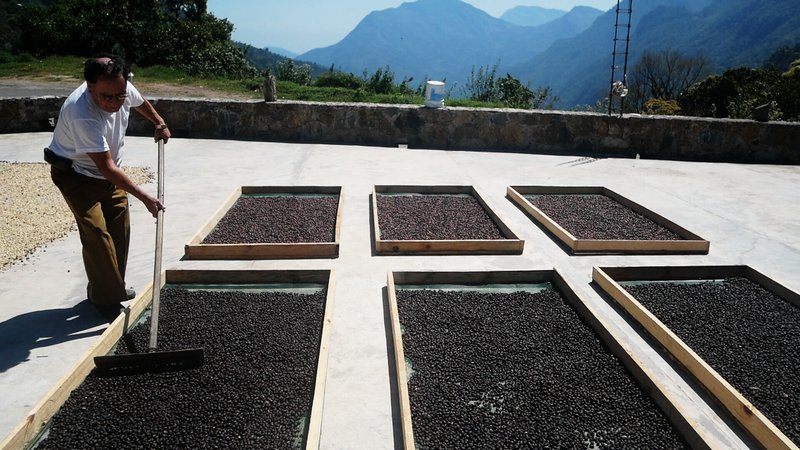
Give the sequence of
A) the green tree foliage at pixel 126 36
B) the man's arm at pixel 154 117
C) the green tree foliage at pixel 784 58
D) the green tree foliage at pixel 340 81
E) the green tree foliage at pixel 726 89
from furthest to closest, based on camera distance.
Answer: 1. the green tree foliage at pixel 784 58
2. the green tree foliage at pixel 726 89
3. the green tree foliage at pixel 126 36
4. the green tree foliage at pixel 340 81
5. the man's arm at pixel 154 117

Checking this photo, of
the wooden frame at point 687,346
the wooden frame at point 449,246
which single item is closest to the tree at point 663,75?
the wooden frame at point 687,346

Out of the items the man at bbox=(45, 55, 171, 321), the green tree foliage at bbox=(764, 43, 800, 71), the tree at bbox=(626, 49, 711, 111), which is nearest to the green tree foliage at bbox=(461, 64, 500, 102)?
the man at bbox=(45, 55, 171, 321)

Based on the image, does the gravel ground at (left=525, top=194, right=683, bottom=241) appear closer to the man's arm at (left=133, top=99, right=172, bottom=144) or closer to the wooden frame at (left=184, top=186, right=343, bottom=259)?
the wooden frame at (left=184, top=186, right=343, bottom=259)

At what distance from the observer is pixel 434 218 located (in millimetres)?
4855

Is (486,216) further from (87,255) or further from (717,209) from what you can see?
(87,255)

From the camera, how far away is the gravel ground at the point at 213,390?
2229 mm

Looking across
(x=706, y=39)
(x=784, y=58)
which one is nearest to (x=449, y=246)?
(x=784, y=58)

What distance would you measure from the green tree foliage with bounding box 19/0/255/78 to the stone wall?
904 centimetres

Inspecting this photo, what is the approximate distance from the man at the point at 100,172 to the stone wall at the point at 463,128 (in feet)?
16.1

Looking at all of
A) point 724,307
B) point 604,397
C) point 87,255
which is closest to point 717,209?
point 724,307

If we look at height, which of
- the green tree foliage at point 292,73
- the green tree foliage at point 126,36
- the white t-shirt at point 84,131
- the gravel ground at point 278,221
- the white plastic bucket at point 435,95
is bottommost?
the gravel ground at point 278,221

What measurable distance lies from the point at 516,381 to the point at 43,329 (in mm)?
2645

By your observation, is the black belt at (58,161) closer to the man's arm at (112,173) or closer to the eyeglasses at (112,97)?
the man's arm at (112,173)

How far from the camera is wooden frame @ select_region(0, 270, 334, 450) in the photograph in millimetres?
2166
